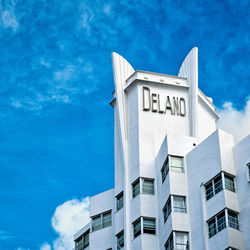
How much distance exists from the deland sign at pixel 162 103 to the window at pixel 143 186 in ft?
29.6

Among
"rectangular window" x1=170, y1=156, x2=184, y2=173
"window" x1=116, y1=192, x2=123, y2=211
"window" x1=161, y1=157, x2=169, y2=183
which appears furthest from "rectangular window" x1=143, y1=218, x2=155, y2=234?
"rectangular window" x1=170, y1=156, x2=184, y2=173

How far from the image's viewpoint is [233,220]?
51219 millimetres

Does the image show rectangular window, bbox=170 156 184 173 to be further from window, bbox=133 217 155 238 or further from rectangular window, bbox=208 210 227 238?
rectangular window, bbox=208 210 227 238

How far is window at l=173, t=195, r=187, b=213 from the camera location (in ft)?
187

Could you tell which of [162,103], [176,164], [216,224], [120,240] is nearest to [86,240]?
[120,240]

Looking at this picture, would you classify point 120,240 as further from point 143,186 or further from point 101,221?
point 143,186

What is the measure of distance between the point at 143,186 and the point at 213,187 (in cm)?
1039

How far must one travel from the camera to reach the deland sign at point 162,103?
225 feet

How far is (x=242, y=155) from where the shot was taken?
176 ft

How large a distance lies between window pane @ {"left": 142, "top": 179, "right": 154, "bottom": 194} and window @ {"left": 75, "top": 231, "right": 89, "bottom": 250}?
12735 millimetres

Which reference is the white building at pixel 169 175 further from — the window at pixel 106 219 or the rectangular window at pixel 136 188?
the rectangular window at pixel 136 188

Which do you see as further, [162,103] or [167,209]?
[162,103]

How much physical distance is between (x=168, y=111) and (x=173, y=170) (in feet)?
37.9

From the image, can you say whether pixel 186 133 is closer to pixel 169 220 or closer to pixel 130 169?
pixel 130 169
